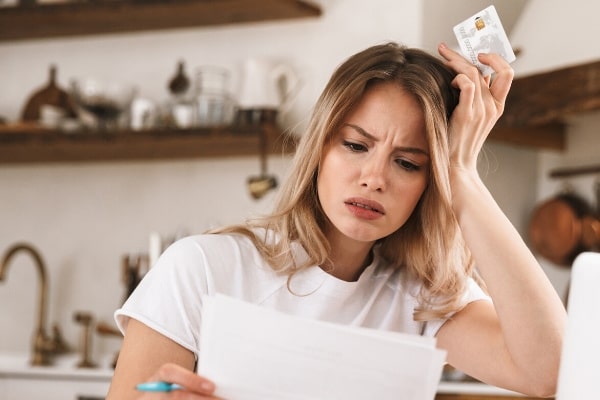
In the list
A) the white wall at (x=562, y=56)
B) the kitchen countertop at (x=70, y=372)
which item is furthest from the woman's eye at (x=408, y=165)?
the kitchen countertop at (x=70, y=372)

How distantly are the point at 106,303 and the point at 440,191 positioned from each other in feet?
6.72

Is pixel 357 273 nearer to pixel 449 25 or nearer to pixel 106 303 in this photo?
pixel 449 25

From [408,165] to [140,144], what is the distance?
1712 mm

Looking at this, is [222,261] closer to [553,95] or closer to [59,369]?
[553,95]

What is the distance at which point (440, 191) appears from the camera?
1.41 m

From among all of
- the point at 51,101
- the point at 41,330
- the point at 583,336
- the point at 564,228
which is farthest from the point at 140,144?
the point at 583,336

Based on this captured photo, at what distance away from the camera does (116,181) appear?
3242 millimetres

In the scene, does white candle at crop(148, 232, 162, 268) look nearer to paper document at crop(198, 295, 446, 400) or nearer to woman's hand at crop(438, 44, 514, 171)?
woman's hand at crop(438, 44, 514, 171)

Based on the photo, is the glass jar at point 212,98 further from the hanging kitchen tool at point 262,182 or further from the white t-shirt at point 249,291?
the white t-shirt at point 249,291

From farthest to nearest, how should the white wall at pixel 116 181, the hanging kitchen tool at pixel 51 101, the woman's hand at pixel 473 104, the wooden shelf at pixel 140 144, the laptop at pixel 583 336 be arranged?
the hanging kitchen tool at pixel 51 101 → the white wall at pixel 116 181 → the wooden shelf at pixel 140 144 → the woman's hand at pixel 473 104 → the laptop at pixel 583 336

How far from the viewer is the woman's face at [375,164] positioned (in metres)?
1.35

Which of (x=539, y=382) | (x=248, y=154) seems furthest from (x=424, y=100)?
(x=248, y=154)

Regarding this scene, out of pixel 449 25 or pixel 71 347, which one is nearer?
pixel 449 25

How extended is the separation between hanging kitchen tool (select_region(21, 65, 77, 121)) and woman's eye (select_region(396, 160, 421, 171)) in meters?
2.01
